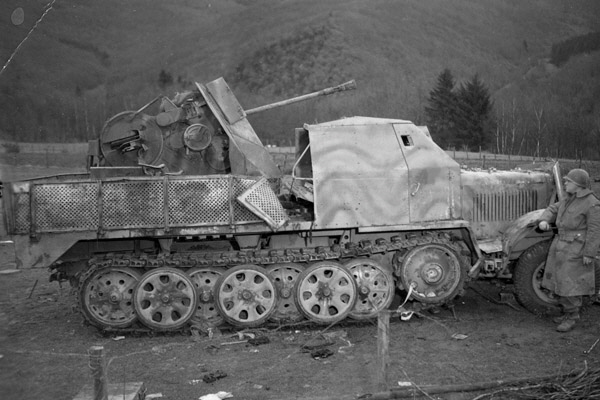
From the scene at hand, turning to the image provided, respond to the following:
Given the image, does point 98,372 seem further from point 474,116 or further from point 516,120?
point 474,116

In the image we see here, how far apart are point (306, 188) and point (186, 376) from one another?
10.9 ft

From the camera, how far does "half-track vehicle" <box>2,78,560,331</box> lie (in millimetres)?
8461

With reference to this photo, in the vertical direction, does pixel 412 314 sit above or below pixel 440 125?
below

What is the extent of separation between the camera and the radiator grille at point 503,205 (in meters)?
9.77

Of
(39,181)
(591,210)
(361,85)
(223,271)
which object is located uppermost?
(361,85)

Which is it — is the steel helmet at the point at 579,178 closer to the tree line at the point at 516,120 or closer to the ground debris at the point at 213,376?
the ground debris at the point at 213,376

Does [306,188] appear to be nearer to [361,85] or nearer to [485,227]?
[485,227]

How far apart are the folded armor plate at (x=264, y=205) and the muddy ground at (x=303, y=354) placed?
1.52 m

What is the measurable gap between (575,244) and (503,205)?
156 centimetres

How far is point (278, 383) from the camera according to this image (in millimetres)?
6867

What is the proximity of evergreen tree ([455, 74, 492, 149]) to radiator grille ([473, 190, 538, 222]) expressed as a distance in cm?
943

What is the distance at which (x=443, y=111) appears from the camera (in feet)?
70.1

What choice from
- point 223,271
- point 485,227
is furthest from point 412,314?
point 223,271

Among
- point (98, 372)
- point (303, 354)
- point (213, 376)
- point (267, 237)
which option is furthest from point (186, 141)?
point (98, 372)
